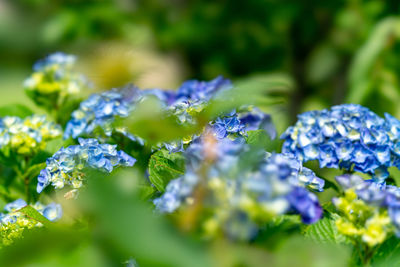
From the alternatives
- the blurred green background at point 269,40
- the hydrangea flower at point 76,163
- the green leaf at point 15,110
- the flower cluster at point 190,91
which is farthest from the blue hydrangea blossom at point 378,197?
the blurred green background at point 269,40

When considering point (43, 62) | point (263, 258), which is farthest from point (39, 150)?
point (263, 258)

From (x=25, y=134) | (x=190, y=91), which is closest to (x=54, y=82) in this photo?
(x=25, y=134)

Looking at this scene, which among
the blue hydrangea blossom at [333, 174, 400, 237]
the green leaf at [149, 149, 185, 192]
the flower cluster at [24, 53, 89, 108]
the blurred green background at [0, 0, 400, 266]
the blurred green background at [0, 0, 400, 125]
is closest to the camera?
the blue hydrangea blossom at [333, 174, 400, 237]

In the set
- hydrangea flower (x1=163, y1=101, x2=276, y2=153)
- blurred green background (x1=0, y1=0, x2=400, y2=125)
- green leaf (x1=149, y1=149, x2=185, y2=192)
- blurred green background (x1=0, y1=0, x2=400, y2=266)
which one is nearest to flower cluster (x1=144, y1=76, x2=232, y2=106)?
hydrangea flower (x1=163, y1=101, x2=276, y2=153)

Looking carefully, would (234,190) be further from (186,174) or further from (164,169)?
(164,169)

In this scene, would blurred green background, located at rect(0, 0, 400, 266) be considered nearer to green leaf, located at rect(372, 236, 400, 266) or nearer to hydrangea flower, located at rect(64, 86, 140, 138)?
hydrangea flower, located at rect(64, 86, 140, 138)
